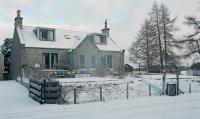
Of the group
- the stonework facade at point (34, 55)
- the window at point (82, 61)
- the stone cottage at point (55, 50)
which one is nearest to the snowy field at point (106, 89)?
the stone cottage at point (55, 50)

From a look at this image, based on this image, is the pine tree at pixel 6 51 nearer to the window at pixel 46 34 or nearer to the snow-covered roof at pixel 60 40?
the snow-covered roof at pixel 60 40

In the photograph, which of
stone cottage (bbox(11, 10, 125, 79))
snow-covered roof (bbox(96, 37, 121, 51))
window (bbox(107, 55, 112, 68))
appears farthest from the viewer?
window (bbox(107, 55, 112, 68))

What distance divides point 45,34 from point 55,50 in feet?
8.82

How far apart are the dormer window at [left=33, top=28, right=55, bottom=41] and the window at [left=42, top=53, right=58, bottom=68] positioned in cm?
225

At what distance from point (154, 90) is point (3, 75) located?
85.2 ft

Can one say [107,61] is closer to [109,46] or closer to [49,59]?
[109,46]

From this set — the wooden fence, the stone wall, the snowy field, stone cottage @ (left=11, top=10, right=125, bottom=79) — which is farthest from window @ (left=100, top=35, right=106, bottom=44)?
the wooden fence

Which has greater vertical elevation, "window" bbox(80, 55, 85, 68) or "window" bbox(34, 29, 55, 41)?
"window" bbox(34, 29, 55, 41)

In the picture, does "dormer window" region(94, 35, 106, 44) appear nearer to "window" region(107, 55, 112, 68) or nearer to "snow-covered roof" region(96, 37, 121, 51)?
"snow-covered roof" region(96, 37, 121, 51)

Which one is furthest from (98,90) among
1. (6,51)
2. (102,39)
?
(6,51)

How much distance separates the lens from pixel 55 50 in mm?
37875

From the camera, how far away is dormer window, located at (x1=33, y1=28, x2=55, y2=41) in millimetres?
38062

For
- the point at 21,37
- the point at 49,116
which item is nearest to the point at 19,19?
the point at 21,37

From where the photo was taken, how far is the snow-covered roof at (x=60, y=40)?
3700cm
